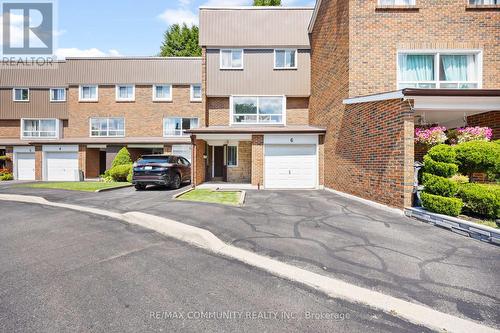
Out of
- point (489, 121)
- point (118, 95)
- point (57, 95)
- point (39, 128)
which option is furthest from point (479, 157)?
point (39, 128)

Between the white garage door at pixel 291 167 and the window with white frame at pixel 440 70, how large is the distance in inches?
200

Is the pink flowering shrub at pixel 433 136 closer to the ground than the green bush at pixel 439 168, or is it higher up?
higher up

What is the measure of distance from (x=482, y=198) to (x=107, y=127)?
23.3 meters

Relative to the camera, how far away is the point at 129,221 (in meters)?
6.35

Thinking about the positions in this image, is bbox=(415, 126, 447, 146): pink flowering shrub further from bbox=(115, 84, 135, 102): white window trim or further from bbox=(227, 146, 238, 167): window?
bbox=(115, 84, 135, 102): white window trim

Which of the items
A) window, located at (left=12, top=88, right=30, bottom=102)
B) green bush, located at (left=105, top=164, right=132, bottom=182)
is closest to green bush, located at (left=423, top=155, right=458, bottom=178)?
green bush, located at (left=105, top=164, right=132, bottom=182)

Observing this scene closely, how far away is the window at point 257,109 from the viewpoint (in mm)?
15719

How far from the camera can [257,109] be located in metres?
15.7

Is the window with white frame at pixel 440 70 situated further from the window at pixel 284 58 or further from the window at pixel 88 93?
the window at pixel 88 93

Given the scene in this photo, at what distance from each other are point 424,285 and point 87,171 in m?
22.5

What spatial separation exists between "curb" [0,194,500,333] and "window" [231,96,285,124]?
1111 cm

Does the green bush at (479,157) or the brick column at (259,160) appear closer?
the green bush at (479,157)

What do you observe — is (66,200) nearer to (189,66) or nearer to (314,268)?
(314,268)

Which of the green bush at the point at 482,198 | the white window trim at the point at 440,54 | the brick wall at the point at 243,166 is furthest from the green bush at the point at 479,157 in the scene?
the brick wall at the point at 243,166
